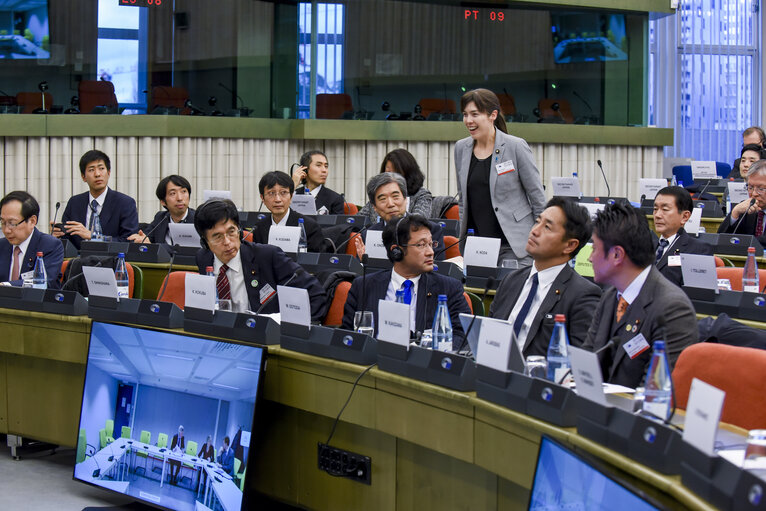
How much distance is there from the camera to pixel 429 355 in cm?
273

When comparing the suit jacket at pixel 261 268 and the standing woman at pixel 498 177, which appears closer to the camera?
the suit jacket at pixel 261 268

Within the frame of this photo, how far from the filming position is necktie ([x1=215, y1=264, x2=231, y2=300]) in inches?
169

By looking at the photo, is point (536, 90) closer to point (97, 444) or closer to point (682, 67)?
point (682, 67)

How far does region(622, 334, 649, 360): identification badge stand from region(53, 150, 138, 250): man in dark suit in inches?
178

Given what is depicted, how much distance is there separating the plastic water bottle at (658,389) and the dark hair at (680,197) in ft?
10.4

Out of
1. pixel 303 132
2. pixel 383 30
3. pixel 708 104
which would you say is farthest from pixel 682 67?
pixel 303 132

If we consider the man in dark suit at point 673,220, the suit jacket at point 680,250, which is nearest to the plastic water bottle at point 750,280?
the suit jacket at point 680,250

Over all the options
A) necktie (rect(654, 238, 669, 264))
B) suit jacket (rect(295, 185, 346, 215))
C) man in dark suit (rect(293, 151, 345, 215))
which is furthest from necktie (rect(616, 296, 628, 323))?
suit jacket (rect(295, 185, 346, 215))

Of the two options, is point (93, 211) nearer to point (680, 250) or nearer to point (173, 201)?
point (173, 201)

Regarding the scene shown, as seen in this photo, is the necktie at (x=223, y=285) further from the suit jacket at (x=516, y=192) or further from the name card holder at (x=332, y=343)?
the suit jacket at (x=516, y=192)

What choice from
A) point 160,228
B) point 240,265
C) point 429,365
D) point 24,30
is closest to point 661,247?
point 240,265

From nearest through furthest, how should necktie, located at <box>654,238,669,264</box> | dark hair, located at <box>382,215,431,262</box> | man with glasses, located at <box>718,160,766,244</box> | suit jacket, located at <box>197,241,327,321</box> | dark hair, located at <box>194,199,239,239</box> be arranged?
1. dark hair, located at <box>382,215,431,262</box>
2. dark hair, located at <box>194,199,239,239</box>
3. suit jacket, located at <box>197,241,327,321</box>
4. necktie, located at <box>654,238,669,264</box>
5. man with glasses, located at <box>718,160,766,244</box>

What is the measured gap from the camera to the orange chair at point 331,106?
34.8 feet

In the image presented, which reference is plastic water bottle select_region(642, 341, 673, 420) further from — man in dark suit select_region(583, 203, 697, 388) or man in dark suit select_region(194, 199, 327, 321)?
man in dark suit select_region(194, 199, 327, 321)
